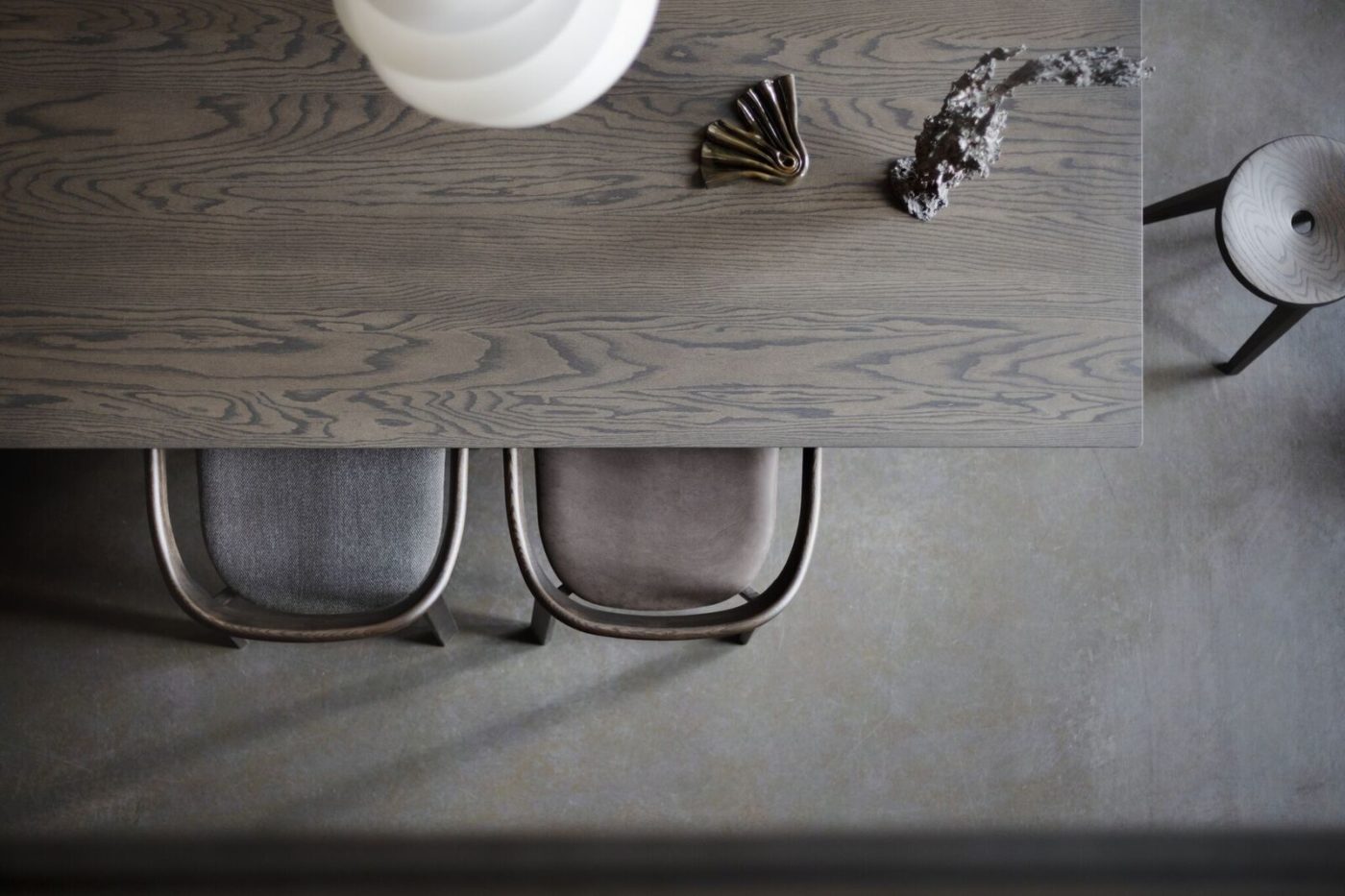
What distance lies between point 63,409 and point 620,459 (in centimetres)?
88

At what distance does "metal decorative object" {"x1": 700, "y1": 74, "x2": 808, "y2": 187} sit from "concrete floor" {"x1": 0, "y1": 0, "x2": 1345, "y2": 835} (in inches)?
32.6

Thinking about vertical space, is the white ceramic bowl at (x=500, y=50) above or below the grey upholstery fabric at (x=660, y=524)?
above

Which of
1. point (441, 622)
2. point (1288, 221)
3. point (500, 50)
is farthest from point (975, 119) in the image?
point (441, 622)

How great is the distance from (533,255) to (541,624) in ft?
2.76

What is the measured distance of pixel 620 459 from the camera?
1.73 metres

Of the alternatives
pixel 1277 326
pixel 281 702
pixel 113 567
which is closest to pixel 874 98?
pixel 1277 326

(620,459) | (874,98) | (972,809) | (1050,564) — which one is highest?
(874,98)

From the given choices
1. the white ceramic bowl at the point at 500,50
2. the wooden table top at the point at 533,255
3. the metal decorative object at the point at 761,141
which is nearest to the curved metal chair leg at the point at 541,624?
the wooden table top at the point at 533,255

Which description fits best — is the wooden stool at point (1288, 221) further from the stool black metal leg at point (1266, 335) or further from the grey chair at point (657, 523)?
the grey chair at point (657, 523)

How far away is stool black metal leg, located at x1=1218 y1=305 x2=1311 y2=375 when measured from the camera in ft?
6.26

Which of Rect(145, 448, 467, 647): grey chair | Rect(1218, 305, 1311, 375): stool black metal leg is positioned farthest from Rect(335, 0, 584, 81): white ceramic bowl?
Rect(1218, 305, 1311, 375): stool black metal leg

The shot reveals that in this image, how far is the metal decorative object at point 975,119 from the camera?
1186 mm

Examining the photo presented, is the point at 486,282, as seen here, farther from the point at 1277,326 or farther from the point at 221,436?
the point at 1277,326

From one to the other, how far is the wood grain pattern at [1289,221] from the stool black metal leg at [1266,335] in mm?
72
